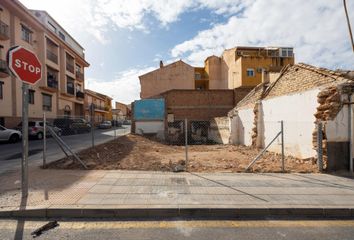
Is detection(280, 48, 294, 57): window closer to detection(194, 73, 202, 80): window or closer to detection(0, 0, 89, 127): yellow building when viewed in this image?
detection(194, 73, 202, 80): window

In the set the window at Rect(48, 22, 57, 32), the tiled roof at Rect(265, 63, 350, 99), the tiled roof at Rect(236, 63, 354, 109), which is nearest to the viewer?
the tiled roof at Rect(236, 63, 354, 109)

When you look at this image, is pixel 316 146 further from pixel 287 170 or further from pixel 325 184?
pixel 325 184

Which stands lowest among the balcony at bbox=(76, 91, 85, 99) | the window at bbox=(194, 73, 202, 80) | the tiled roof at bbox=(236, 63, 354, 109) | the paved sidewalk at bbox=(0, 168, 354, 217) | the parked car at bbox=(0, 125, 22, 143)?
the paved sidewalk at bbox=(0, 168, 354, 217)

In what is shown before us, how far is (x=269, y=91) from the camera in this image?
13680mm

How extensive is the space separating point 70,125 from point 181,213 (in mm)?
27053

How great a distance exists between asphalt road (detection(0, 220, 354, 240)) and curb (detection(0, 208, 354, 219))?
0.70 feet

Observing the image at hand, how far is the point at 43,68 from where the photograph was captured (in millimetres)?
29219

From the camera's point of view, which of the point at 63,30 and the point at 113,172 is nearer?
the point at 113,172

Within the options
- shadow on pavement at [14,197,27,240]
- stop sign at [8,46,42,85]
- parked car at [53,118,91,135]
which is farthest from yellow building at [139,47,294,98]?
shadow on pavement at [14,197,27,240]

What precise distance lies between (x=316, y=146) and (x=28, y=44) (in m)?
29.7

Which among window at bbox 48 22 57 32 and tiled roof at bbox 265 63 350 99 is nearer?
tiled roof at bbox 265 63 350 99

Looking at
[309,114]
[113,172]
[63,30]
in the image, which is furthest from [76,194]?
[63,30]

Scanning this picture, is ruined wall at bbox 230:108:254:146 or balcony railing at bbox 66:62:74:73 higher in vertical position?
balcony railing at bbox 66:62:74:73

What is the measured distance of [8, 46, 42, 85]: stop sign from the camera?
4.56m
